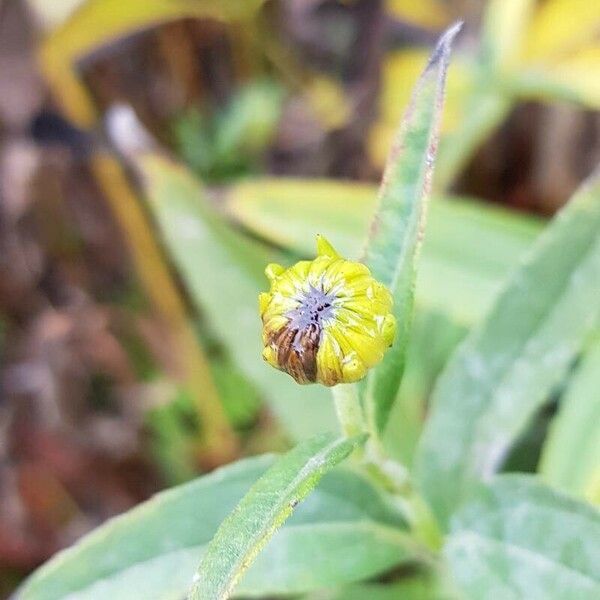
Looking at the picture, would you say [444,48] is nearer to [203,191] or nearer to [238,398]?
[203,191]

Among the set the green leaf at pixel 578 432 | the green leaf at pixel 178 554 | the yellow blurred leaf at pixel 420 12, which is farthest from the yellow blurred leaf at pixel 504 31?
the green leaf at pixel 178 554

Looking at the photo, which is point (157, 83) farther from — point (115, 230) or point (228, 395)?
point (228, 395)

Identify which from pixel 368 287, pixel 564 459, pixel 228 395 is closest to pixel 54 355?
pixel 228 395

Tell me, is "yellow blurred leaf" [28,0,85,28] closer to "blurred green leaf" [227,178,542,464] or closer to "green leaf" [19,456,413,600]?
"blurred green leaf" [227,178,542,464]

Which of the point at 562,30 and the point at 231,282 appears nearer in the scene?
the point at 231,282

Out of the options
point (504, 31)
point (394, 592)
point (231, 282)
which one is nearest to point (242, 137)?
point (504, 31)

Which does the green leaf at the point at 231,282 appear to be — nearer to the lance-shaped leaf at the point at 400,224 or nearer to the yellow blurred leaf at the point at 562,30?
the lance-shaped leaf at the point at 400,224

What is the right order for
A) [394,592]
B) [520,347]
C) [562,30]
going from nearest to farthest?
[520,347] → [394,592] → [562,30]
